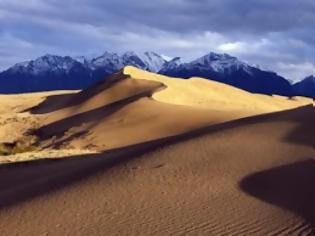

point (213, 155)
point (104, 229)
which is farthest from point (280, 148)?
point (104, 229)

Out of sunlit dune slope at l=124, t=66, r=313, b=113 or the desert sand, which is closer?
the desert sand

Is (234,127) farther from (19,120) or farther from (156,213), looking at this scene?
(19,120)

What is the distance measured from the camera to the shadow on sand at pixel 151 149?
13484 mm

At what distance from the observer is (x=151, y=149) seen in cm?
1908

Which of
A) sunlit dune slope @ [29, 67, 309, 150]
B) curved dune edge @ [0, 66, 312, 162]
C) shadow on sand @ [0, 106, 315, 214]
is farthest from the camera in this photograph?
sunlit dune slope @ [29, 67, 309, 150]

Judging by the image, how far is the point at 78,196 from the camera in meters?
14.4

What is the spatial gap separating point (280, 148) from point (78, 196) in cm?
602

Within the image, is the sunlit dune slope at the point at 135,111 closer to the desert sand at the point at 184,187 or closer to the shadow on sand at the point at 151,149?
the desert sand at the point at 184,187

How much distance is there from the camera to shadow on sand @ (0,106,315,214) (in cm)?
1348

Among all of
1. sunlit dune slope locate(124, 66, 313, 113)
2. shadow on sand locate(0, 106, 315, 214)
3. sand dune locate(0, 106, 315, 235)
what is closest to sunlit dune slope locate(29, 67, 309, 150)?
sunlit dune slope locate(124, 66, 313, 113)

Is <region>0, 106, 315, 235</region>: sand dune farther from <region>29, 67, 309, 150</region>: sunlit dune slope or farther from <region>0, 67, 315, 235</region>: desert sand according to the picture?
<region>29, 67, 309, 150</region>: sunlit dune slope

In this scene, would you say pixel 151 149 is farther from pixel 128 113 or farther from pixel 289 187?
pixel 128 113

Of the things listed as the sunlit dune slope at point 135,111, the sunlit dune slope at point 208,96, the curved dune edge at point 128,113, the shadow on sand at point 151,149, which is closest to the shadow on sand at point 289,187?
the shadow on sand at point 151,149

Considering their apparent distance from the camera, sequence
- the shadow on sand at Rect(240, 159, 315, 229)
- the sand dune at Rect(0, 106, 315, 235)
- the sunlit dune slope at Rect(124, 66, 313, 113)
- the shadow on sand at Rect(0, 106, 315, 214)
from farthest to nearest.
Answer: the sunlit dune slope at Rect(124, 66, 313, 113)
the shadow on sand at Rect(0, 106, 315, 214)
the shadow on sand at Rect(240, 159, 315, 229)
the sand dune at Rect(0, 106, 315, 235)
